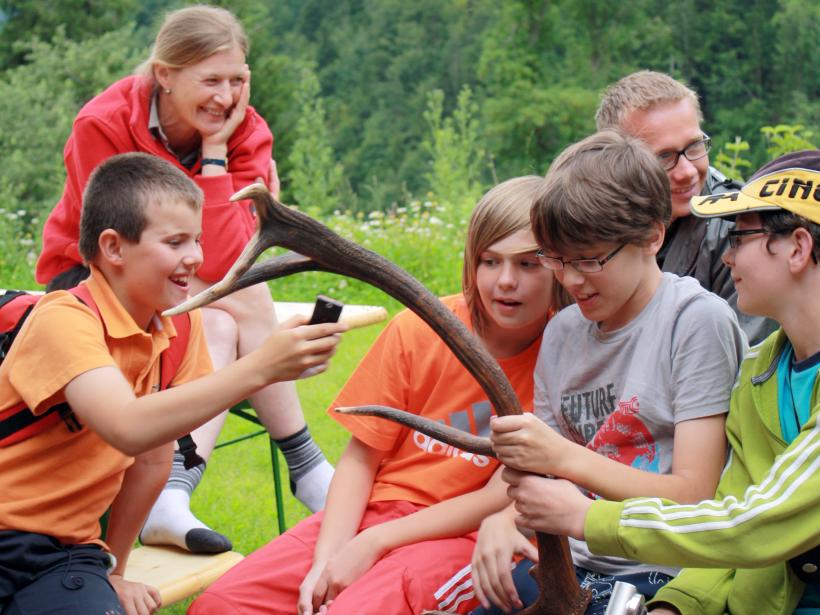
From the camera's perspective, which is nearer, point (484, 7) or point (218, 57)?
point (218, 57)

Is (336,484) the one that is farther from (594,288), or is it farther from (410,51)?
(410,51)

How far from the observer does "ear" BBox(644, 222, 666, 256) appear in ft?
7.86

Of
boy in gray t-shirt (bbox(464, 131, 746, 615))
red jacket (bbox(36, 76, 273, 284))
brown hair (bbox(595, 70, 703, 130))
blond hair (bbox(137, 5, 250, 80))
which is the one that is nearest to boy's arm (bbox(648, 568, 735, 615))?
boy in gray t-shirt (bbox(464, 131, 746, 615))

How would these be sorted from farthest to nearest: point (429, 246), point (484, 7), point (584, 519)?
point (484, 7), point (429, 246), point (584, 519)

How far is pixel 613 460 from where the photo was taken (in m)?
2.33

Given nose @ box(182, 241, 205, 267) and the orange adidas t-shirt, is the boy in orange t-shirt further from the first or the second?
nose @ box(182, 241, 205, 267)

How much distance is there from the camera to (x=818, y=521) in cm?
192

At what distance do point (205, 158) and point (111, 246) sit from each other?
1.20 meters

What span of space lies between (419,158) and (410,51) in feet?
28.1

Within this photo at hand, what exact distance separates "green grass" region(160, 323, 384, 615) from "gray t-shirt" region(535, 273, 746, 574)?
204 cm

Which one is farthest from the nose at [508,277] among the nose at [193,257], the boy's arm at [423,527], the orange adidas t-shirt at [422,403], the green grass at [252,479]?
the green grass at [252,479]

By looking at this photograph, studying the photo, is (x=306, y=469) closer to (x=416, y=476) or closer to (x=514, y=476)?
(x=416, y=476)

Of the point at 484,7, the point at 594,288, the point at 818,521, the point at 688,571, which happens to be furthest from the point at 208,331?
the point at 484,7

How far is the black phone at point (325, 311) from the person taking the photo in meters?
2.24
